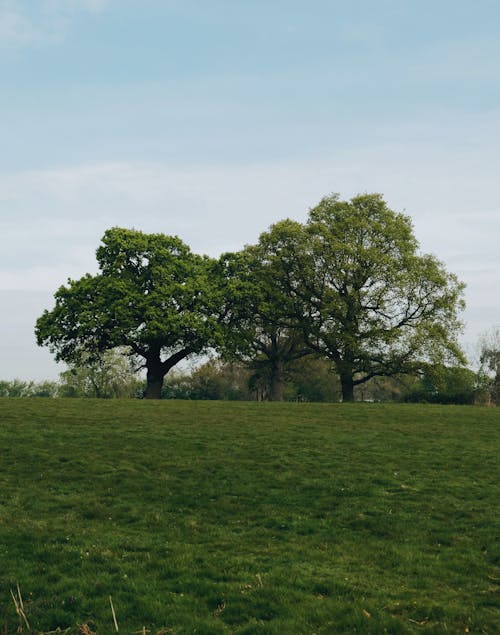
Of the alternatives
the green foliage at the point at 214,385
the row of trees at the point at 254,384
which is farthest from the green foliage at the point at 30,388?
the green foliage at the point at 214,385

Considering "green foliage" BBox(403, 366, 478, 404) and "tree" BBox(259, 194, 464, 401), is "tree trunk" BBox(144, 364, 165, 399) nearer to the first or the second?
"tree" BBox(259, 194, 464, 401)

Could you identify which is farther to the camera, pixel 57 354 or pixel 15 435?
pixel 57 354

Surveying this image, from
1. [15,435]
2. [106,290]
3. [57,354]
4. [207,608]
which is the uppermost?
[106,290]

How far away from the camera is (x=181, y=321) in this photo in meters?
54.8

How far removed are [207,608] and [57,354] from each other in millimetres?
50183

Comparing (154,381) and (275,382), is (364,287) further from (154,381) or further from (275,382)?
(154,381)

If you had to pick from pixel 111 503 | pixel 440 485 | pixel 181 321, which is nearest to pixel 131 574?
pixel 111 503

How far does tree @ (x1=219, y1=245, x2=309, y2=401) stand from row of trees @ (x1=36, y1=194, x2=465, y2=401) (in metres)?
0.15

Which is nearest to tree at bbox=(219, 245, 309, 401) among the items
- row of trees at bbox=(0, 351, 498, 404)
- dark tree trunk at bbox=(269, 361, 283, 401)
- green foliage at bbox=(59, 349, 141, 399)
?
dark tree trunk at bbox=(269, 361, 283, 401)

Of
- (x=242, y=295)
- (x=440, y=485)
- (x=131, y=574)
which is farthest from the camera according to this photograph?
(x=242, y=295)

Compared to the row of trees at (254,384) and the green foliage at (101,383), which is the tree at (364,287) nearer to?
the row of trees at (254,384)

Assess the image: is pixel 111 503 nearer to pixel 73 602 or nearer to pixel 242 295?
pixel 73 602

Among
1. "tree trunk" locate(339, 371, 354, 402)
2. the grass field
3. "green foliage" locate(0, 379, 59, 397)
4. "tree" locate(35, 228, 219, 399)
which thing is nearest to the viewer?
the grass field

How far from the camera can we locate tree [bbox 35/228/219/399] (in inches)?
2162
